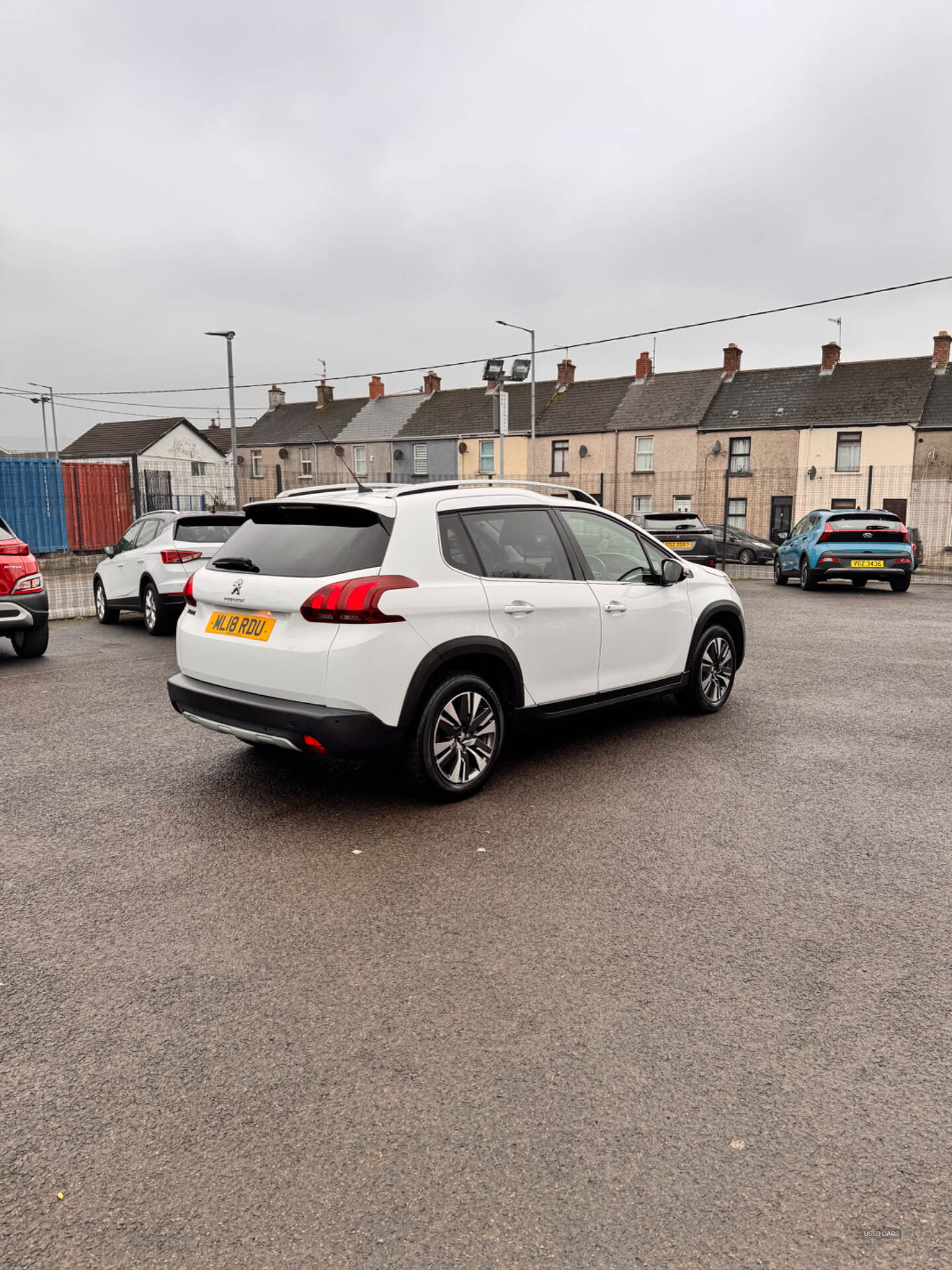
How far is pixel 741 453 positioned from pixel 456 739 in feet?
126

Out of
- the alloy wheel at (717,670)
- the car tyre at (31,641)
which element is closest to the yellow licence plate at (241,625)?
the alloy wheel at (717,670)

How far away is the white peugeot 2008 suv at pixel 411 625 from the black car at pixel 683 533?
52.4 feet

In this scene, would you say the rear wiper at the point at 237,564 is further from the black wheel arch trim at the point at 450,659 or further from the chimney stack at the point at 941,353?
the chimney stack at the point at 941,353

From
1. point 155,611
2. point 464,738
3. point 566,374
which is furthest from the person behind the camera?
point 566,374

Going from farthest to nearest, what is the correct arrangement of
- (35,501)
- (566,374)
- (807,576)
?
1. (566,374)
2. (35,501)
3. (807,576)

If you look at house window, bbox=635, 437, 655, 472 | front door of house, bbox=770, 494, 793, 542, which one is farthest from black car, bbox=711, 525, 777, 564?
house window, bbox=635, 437, 655, 472

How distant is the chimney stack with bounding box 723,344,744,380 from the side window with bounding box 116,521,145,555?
36.6 metres

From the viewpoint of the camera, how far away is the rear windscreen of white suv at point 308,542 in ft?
15.4

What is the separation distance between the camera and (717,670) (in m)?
7.18

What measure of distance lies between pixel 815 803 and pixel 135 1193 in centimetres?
403

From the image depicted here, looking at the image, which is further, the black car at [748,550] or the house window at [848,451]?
the house window at [848,451]

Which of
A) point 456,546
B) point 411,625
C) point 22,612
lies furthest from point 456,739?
point 22,612

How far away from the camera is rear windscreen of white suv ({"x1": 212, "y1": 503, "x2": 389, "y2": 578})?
471 centimetres

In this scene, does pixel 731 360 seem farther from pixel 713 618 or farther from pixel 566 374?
pixel 713 618
